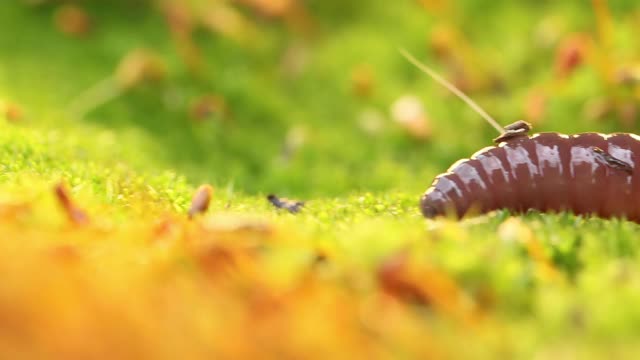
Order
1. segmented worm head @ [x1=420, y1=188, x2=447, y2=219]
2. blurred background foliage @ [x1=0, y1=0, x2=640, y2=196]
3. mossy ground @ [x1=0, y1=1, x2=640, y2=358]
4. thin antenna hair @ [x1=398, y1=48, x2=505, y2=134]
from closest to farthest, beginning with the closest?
mossy ground @ [x1=0, y1=1, x2=640, y2=358] → segmented worm head @ [x1=420, y1=188, x2=447, y2=219] → thin antenna hair @ [x1=398, y1=48, x2=505, y2=134] → blurred background foliage @ [x1=0, y1=0, x2=640, y2=196]

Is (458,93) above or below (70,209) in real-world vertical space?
above

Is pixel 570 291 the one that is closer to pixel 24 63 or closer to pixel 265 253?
pixel 265 253

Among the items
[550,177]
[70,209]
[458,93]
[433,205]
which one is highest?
[458,93]

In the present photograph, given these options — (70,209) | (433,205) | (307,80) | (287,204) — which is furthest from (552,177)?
(307,80)

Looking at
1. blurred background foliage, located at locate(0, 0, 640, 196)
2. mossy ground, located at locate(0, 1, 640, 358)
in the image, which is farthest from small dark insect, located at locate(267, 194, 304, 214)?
blurred background foliage, located at locate(0, 0, 640, 196)

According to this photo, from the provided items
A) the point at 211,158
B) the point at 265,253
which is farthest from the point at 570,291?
the point at 211,158

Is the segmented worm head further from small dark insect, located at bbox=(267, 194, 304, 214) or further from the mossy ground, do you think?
small dark insect, located at bbox=(267, 194, 304, 214)

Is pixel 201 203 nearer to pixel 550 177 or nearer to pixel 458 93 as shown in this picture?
pixel 458 93
